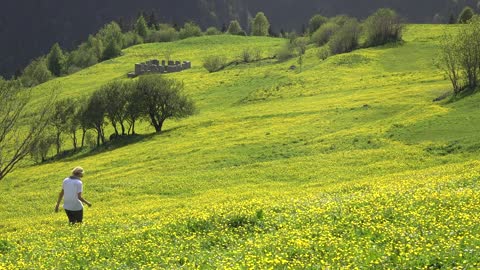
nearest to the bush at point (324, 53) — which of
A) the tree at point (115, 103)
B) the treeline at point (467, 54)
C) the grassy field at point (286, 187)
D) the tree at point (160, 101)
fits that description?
the grassy field at point (286, 187)

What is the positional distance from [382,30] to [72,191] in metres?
108

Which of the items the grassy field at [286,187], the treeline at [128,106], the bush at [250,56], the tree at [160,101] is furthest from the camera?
the bush at [250,56]

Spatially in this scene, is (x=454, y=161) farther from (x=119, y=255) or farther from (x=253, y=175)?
(x=119, y=255)

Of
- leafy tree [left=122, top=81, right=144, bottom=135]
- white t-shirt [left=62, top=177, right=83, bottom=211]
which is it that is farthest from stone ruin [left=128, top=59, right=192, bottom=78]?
white t-shirt [left=62, top=177, right=83, bottom=211]

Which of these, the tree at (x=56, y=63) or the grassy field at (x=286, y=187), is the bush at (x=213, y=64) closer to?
the grassy field at (x=286, y=187)

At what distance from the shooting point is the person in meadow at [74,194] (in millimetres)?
18531

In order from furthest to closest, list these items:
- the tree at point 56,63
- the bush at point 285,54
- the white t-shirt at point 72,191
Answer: the tree at point 56,63, the bush at point 285,54, the white t-shirt at point 72,191

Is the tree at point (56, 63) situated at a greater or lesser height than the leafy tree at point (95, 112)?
greater

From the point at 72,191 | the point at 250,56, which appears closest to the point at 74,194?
the point at 72,191

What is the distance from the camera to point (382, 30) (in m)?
117

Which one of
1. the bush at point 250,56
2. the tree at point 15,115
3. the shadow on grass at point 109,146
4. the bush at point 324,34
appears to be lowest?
the shadow on grass at point 109,146

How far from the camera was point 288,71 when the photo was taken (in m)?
105

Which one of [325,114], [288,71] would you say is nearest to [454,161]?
[325,114]

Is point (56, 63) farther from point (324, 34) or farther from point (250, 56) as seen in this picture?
point (324, 34)
